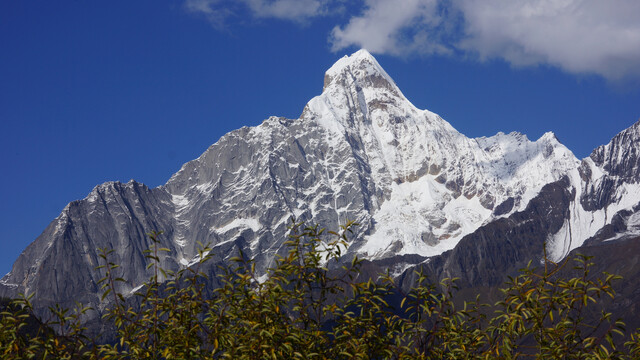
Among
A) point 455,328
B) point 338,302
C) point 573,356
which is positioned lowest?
point 573,356

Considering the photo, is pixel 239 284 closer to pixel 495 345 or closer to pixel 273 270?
pixel 273 270

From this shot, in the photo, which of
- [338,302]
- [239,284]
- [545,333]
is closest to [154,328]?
[239,284]

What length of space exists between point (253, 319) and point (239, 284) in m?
1.21

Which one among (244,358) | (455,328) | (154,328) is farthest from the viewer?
(455,328)

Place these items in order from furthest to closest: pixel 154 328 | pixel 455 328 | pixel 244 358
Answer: pixel 455 328, pixel 154 328, pixel 244 358

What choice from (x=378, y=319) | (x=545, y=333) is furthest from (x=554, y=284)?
(x=378, y=319)

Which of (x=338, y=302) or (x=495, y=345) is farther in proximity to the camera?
(x=338, y=302)

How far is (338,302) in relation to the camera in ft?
90.3

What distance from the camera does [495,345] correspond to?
2578cm

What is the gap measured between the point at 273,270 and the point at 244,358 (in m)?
3.04

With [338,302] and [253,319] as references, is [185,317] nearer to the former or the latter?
[253,319]

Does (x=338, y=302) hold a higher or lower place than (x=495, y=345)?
higher

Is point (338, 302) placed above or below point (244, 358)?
above

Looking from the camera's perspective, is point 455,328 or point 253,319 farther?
point 455,328
